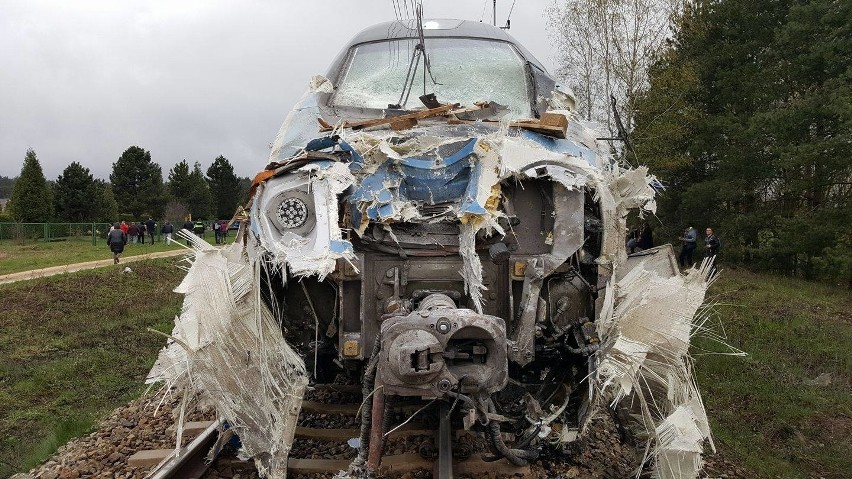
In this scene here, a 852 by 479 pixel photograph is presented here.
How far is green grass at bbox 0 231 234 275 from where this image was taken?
20.1 m

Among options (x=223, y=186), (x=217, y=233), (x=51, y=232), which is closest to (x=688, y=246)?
(x=217, y=233)

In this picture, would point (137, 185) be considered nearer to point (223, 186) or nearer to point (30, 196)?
point (223, 186)

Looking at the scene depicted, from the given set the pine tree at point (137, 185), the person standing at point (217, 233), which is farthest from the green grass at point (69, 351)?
the pine tree at point (137, 185)

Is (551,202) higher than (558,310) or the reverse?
higher

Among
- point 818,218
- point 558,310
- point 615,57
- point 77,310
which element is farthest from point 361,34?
point 615,57

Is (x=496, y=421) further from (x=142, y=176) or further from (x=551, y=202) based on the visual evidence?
(x=142, y=176)

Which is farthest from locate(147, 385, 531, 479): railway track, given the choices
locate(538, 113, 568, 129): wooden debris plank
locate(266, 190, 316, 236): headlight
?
locate(538, 113, 568, 129): wooden debris plank

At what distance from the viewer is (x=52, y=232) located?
1281 inches

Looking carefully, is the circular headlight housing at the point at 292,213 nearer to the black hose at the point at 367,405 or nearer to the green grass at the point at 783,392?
the black hose at the point at 367,405

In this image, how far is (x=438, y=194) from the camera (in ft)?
12.9

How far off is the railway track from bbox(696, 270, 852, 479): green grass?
202 cm

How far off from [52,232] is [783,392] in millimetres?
33727

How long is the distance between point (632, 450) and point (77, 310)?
34.5 ft

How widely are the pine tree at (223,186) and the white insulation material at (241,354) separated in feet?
190
